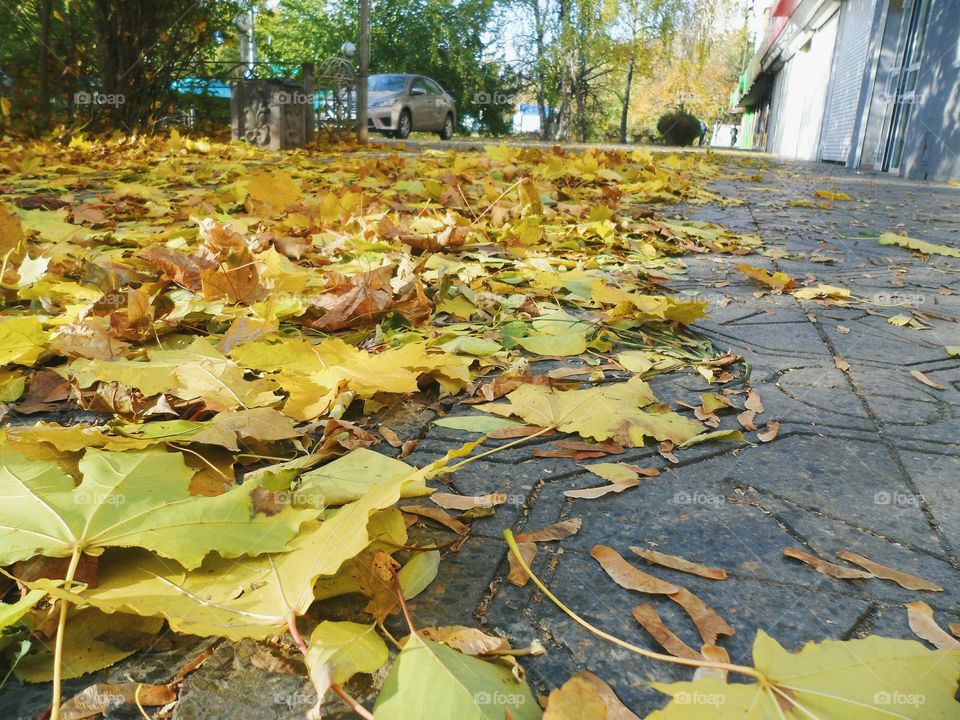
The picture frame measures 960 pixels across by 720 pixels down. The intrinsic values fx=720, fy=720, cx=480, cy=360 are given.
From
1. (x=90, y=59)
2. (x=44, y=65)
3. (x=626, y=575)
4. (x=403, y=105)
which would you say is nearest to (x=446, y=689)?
(x=626, y=575)

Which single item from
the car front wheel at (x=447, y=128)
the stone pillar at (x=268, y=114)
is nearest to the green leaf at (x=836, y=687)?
the stone pillar at (x=268, y=114)

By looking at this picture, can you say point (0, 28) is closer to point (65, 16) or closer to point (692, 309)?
point (65, 16)

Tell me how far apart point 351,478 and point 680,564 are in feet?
1.49

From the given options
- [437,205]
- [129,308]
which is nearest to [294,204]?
[437,205]

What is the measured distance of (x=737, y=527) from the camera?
1021mm

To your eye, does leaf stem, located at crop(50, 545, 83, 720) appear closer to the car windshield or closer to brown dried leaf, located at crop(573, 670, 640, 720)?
brown dried leaf, located at crop(573, 670, 640, 720)

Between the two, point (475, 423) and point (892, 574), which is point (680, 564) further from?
point (475, 423)

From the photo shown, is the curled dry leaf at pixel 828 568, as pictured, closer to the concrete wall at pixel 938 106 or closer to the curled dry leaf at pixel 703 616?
the curled dry leaf at pixel 703 616

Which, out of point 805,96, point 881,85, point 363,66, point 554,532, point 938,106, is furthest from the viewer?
point 805,96

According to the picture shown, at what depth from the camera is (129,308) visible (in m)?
1.68

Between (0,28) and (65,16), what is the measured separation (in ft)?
3.53

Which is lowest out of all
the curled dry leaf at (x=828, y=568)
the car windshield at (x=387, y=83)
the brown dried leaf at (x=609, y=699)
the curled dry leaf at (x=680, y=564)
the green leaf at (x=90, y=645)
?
the green leaf at (x=90, y=645)

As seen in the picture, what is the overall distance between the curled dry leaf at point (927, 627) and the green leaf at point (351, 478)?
1.95 feet

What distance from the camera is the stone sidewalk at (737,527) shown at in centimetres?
76
